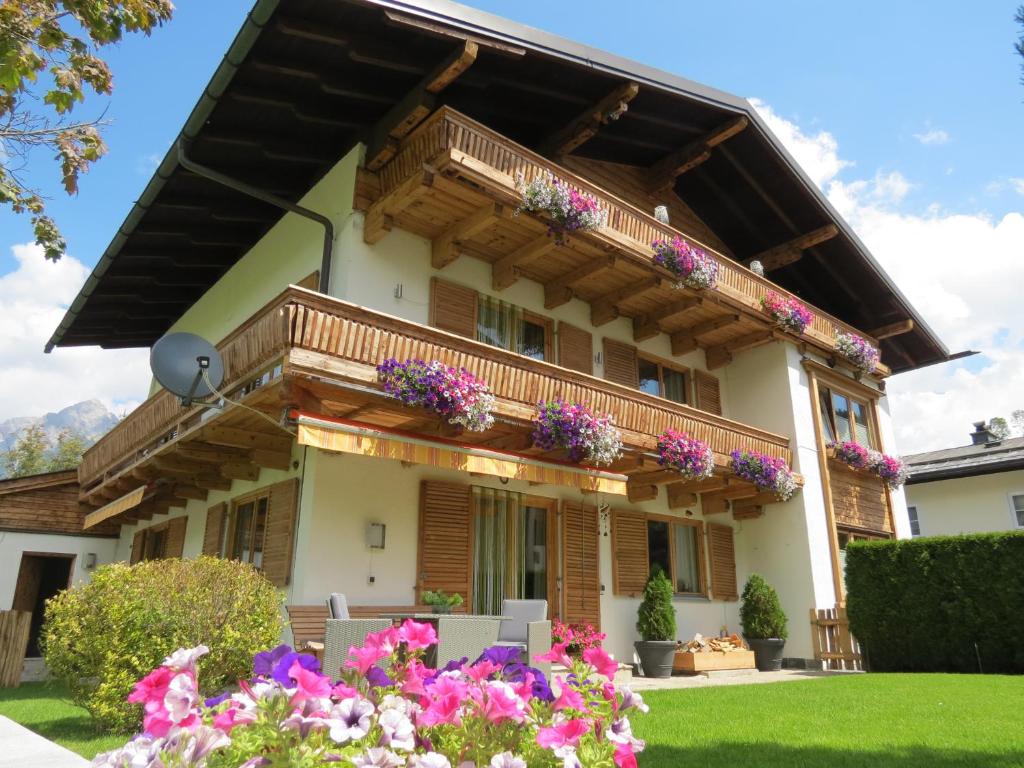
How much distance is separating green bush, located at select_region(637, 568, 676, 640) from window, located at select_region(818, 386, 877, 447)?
646 cm

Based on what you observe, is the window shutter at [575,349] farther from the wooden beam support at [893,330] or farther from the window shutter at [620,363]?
the wooden beam support at [893,330]

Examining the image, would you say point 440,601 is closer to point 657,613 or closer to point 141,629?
point 141,629

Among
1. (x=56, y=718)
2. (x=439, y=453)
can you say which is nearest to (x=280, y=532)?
(x=439, y=453)

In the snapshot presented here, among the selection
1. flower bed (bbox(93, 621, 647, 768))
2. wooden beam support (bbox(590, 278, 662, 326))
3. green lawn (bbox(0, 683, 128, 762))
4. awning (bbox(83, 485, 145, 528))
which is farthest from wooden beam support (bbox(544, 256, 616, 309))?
flower bed (bbox(93, 621, 647, 768))

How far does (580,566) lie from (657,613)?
1.47m

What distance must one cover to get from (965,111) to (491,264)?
830cm

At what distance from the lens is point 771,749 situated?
18.1ft

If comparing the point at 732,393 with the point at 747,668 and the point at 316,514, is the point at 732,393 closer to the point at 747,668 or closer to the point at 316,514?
the point at 747,668

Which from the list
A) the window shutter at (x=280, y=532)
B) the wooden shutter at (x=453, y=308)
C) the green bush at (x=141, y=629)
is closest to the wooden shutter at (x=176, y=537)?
the window shutter at (x=280, y=532)

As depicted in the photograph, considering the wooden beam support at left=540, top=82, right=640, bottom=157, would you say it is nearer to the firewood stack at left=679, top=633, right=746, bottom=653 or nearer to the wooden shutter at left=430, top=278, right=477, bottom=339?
the wooden shutter at left=430, top=278, right=477, bottom=339

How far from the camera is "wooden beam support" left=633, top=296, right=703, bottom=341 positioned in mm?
14373

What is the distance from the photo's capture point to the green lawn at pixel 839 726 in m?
5.16

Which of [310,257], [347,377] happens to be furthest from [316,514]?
[310,257]

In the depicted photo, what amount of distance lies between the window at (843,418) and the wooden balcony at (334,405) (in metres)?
3.10
